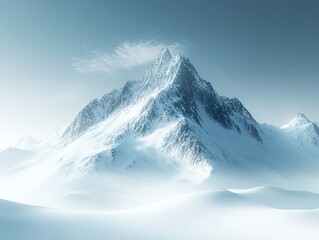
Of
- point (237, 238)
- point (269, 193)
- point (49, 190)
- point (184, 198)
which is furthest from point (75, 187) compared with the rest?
point (237, 238)

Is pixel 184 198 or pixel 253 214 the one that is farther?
pixel 184 198

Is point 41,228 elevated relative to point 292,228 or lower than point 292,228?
lower

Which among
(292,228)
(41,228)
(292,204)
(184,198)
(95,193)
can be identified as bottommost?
(41,228)

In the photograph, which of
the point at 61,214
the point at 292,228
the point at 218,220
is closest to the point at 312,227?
the point at 292,228

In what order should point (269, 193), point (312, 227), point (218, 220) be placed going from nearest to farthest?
1. point (312, 227)
2. point (218, 220)
3. point (269, 193)

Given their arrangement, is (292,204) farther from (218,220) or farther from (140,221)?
(140,221)

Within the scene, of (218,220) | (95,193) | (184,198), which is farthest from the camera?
(95,193)
